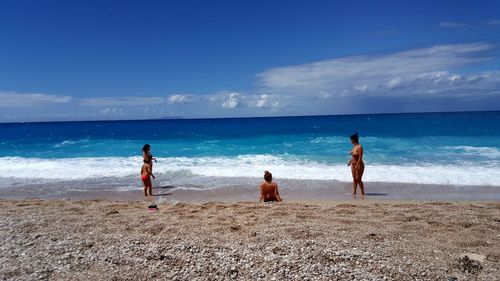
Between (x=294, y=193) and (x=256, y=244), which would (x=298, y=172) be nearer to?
(x=294, y=193)

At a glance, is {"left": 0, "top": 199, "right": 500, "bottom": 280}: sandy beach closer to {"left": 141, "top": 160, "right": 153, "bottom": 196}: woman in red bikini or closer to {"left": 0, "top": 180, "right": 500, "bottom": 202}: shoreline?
{"left": 0, "top": 180, "right": 500, "bottom": 202}: shoreline

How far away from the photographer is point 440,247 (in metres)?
4.98

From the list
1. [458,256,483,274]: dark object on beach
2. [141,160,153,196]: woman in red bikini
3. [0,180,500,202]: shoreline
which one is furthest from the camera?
[141,160,153,196]: woman in red bikini

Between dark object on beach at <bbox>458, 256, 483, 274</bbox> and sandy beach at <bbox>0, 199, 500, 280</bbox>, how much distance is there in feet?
0.05

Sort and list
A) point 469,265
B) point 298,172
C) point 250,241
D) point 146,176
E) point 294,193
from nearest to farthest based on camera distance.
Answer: point 469,265 → point 250,241 → point 146,176 → point 294,193 → point 298,172

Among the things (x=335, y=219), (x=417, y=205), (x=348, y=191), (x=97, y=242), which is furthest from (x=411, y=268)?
(x=348, y=191)

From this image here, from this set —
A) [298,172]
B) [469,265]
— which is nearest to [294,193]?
[298,172]

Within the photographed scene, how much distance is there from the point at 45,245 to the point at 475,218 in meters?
7.25

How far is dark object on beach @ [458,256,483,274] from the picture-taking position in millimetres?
4266

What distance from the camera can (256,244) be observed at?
5.06 m

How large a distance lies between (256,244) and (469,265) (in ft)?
9.02

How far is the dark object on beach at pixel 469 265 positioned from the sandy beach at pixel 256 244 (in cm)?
2

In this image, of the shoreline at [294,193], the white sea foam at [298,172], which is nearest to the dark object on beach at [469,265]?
the shoreline at [294,193]

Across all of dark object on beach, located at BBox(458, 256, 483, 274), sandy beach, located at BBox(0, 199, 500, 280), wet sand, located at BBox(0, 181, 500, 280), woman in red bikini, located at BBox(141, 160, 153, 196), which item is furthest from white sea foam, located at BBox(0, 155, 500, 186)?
dark object on beach, located at BBox(458, 256, 483, 274)
